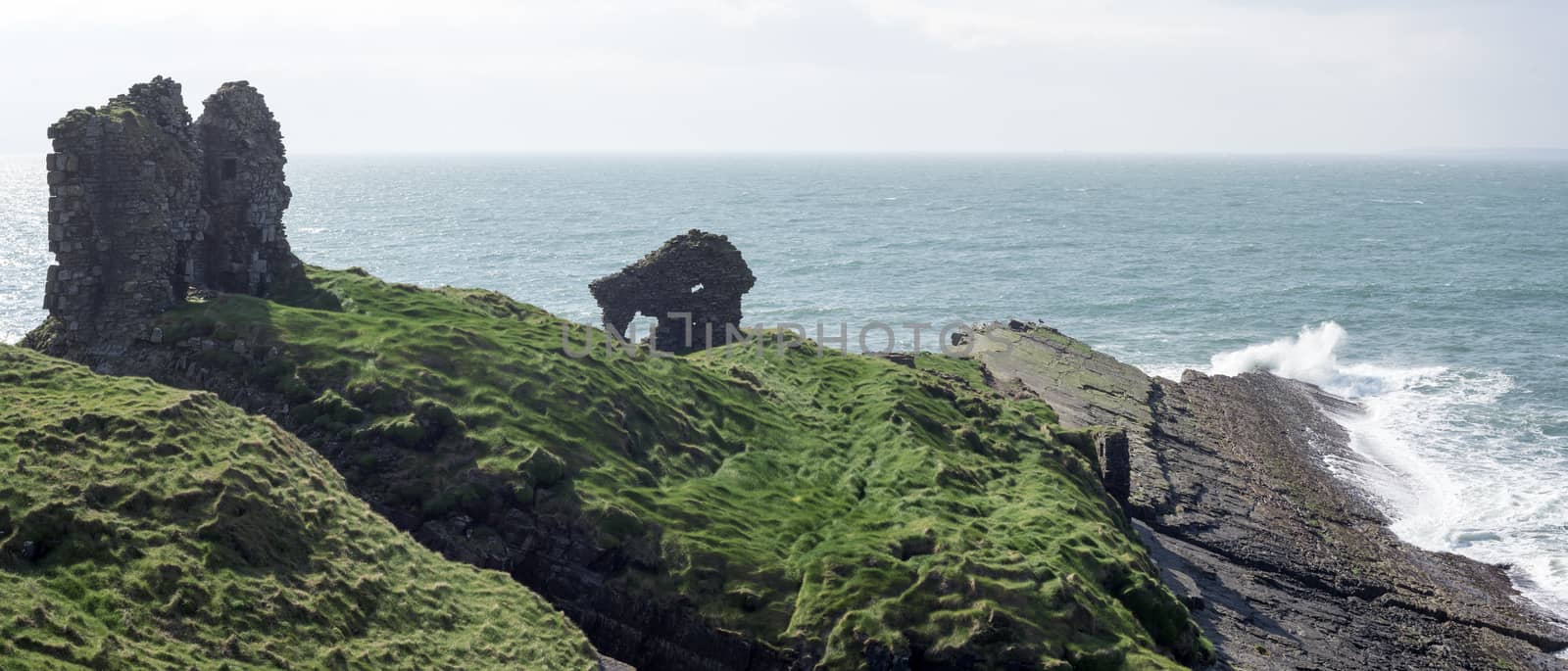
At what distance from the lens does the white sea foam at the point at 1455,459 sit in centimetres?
4631

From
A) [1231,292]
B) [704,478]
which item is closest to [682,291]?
[704,478]

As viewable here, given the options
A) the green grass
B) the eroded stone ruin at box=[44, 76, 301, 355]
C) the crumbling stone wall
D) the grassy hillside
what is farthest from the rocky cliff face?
the eroded stone ruin at box=[44, 76, 301, 355]

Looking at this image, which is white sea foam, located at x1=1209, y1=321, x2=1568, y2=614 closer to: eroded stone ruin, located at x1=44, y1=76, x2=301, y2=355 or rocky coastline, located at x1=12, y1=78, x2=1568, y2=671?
rocky coastline, located at x1=12, y1=78, x2=1568, y2=671

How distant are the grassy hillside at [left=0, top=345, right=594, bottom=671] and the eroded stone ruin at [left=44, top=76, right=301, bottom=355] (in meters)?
4.37

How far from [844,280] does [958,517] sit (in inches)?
3428

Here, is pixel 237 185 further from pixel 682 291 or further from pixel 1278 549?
pixel 1278 549

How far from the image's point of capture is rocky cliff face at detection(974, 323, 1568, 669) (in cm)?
3612

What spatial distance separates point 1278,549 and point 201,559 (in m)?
34.9

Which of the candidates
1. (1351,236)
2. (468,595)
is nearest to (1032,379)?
(468,595)

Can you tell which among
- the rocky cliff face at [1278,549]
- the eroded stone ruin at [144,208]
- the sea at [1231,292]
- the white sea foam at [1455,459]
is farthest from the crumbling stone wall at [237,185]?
the sea at [1231,292]

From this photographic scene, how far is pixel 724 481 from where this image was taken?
3138cm

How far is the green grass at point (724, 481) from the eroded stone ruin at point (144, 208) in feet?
4.88

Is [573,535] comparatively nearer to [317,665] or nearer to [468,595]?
[468,595]

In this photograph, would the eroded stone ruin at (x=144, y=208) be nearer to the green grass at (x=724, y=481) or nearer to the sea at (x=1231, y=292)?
the green grass at (x=724, y=481)
